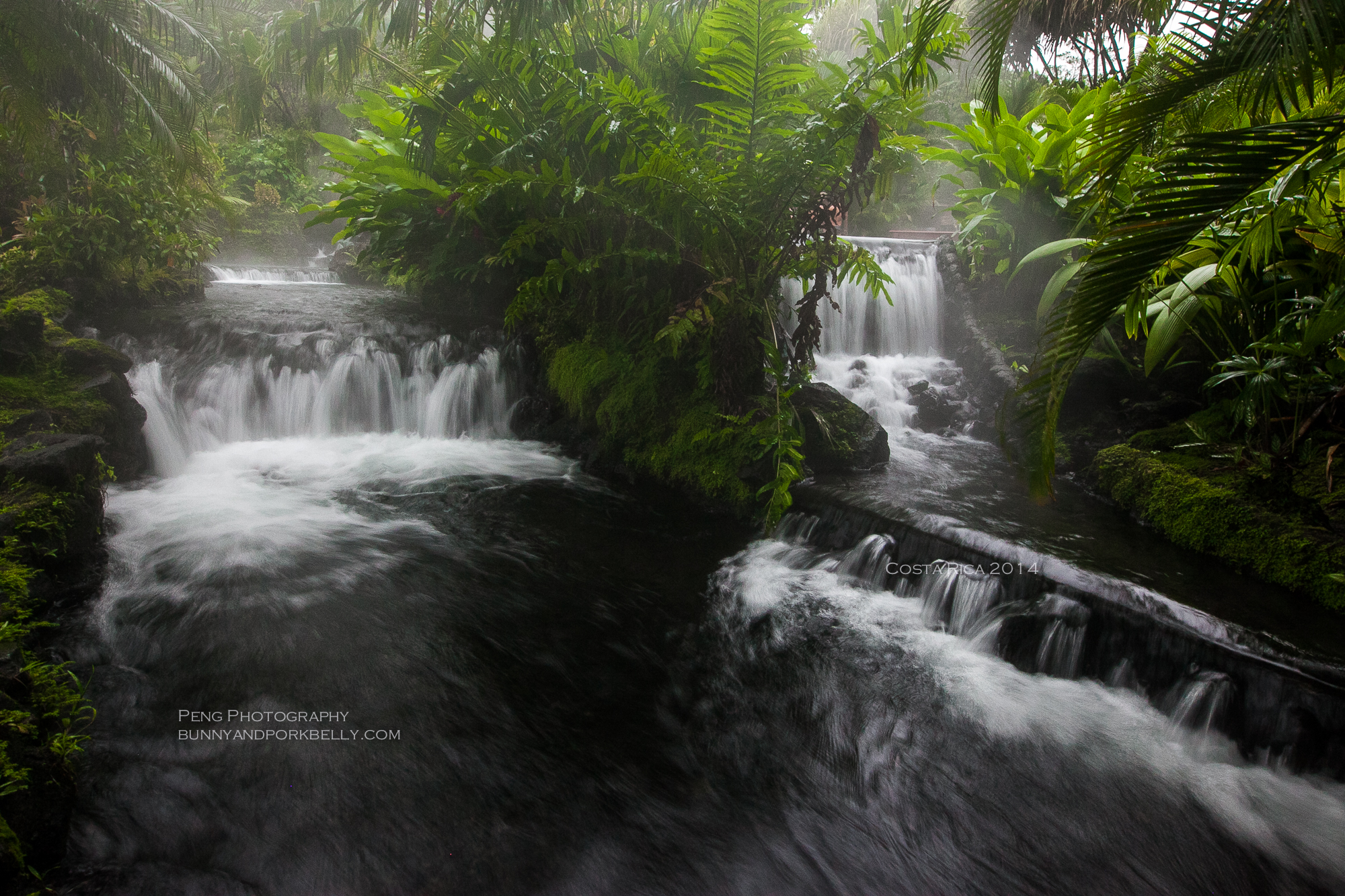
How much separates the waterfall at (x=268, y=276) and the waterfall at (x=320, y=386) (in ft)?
19.9

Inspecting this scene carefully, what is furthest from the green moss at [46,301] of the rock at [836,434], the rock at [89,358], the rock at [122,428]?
the rock at [836,434]

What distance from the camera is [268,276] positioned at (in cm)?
1305

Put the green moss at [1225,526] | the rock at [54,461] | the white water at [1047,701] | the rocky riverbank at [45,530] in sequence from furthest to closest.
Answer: the rock at [54,461] → the green moss at [1225,526] → the white water at [1047,701] → the rocky riverbank at [45,530]

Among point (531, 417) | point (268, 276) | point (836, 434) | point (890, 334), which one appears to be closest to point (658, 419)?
point (836, 434)

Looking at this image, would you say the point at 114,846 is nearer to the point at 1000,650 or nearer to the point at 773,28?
the point at 1000,650

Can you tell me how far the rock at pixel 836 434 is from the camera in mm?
5121

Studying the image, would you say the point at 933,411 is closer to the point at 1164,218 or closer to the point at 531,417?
the point at 531,417

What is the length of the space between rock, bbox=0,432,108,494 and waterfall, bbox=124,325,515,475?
6.34 feet

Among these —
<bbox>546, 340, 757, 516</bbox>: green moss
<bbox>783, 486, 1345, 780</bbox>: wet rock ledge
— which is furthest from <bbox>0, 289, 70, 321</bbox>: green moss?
<bbox>783, 486, 1345, 780</bbox>: wet rock ledge

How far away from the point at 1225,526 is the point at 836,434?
2.46 m

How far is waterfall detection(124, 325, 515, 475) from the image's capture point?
6.11 meters

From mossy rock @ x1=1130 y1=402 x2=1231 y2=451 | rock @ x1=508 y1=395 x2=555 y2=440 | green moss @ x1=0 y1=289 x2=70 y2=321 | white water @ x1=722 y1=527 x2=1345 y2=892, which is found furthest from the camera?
rock @ x1=508 y1=395 x2=555 y2=440

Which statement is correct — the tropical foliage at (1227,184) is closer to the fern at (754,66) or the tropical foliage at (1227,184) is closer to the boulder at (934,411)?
the fern at (754,66)

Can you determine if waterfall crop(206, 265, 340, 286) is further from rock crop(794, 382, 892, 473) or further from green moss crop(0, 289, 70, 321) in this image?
rock crop(794, 382, 892, 473)
